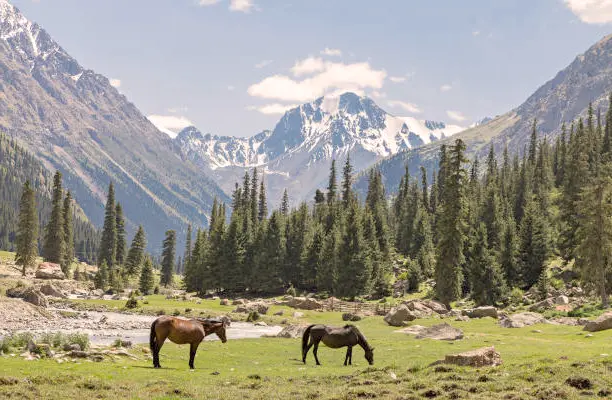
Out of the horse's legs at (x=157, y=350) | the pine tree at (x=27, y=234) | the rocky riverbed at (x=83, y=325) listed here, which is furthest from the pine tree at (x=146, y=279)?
the horse's legs at (x=157, y=350)

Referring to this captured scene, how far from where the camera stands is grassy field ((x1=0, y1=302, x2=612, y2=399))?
19.1m

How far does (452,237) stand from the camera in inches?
2958

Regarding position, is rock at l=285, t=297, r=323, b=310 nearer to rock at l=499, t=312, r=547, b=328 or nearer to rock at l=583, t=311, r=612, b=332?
rock at l=499, t=312, r=547, b=328

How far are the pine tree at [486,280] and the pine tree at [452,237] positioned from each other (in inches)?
125

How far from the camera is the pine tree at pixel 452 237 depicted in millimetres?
74250

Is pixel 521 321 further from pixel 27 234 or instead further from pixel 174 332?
pixel 27 234

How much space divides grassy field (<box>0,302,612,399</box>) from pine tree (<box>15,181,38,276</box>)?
299 feet

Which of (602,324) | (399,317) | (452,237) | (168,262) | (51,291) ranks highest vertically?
(452,237)

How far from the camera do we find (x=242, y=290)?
11556 cm

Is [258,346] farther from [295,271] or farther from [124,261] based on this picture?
[124,261]

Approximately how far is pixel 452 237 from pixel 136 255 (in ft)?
311

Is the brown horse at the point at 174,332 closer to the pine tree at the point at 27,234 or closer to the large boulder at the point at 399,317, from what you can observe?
the large boulder at the point at 399,317

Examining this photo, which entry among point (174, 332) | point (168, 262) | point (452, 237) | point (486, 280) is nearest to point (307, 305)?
point (452, 237)

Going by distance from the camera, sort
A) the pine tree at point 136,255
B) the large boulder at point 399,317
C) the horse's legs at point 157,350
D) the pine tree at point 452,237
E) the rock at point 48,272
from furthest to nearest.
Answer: the pine tree at point 136,255 → the rock at point 48,272 → the pine tree at point 452,237 → the large boulder at point 399,317 → the horse's legs at point 157,350
